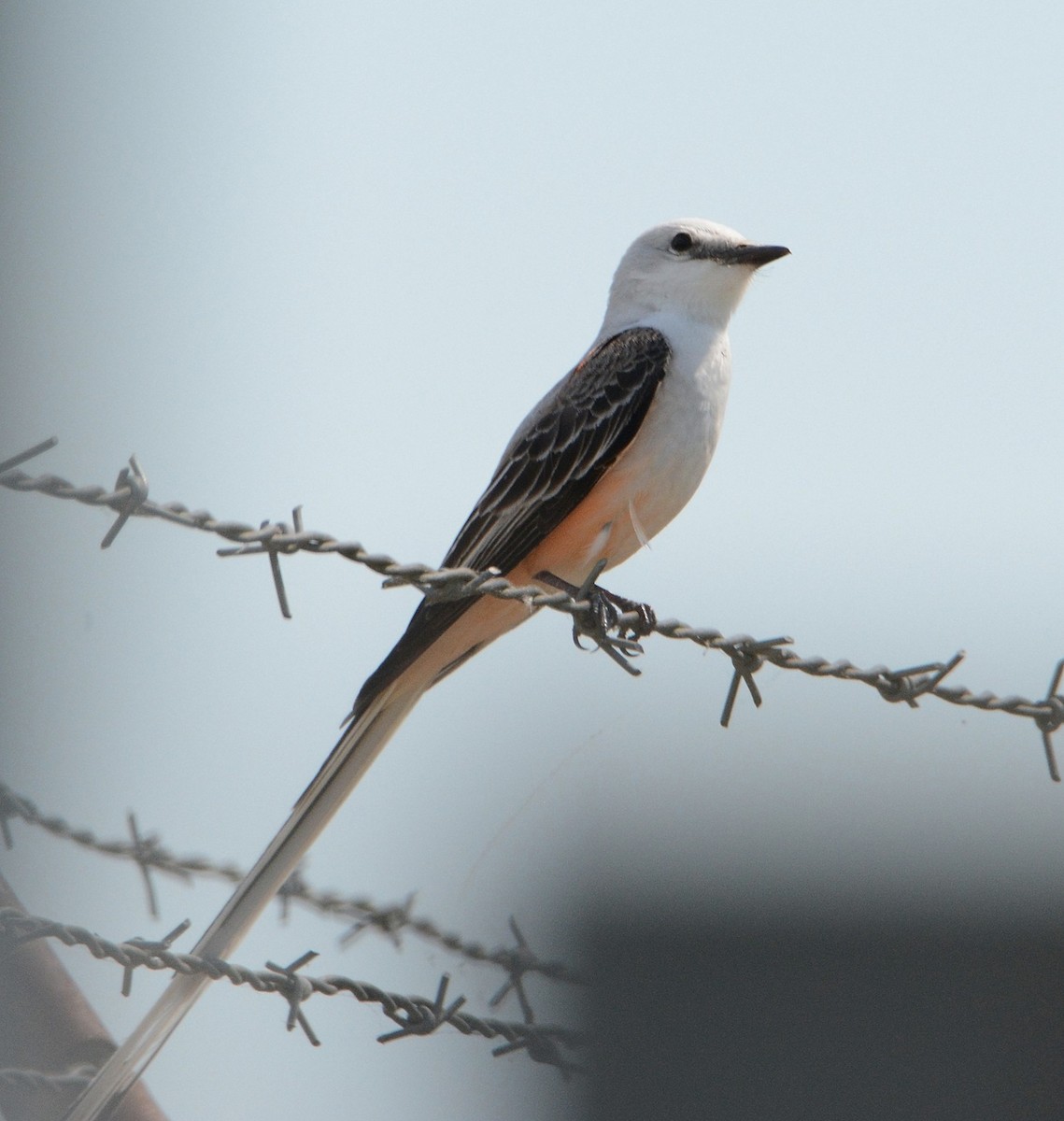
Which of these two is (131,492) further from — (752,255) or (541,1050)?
(752,255)

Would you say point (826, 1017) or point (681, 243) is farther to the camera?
point (826, 1017)

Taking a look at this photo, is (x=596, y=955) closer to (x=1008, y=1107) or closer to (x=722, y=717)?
(x=1008, y=1107)

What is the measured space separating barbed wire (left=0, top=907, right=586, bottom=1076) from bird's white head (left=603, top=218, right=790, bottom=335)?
327 centimetres

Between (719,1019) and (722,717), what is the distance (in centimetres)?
982

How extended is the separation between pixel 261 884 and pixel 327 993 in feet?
3.16

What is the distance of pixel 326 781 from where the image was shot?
498cm

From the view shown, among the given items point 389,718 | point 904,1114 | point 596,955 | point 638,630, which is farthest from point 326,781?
point 596,955

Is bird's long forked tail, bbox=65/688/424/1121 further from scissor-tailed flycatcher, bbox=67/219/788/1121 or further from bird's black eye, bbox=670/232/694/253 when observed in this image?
bird's black eye, bbox=670/232/694/253

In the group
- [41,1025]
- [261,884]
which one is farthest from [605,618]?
[41,1025]

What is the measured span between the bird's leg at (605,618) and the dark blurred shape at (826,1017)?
275 inches

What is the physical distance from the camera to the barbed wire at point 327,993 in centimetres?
329

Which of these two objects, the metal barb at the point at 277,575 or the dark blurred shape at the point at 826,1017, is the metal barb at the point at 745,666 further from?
the dark blurred shape at the point at 826,1017

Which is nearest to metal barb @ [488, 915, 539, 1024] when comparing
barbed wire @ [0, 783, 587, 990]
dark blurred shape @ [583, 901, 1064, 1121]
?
barbed wire @ [0, 783, 587, 990]

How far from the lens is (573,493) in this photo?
5.64m
